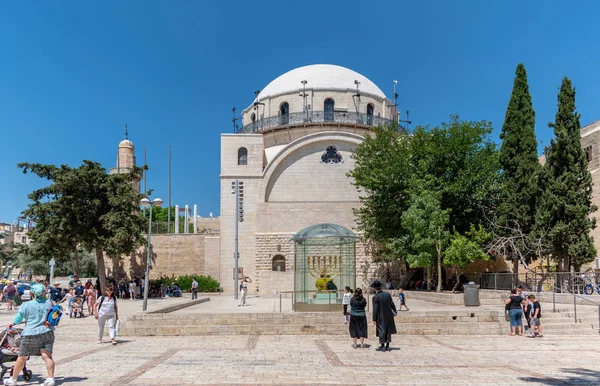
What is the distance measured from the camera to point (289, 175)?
29.8 meters

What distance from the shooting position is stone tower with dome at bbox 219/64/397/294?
2845 centimetres

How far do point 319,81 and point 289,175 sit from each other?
7474mm

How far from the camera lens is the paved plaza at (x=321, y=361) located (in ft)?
22.1

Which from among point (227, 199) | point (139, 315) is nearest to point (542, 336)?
point (139, 315)

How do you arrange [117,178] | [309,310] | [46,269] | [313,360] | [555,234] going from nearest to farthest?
[313,360], [309,310], [555,234], [117,178], [46,269]

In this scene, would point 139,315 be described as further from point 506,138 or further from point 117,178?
point 506,138

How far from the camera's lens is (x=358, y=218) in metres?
27.6

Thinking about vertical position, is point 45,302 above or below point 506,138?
below

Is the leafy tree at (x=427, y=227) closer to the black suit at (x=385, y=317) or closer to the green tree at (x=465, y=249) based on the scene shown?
the green tree at (x=465, y=249)

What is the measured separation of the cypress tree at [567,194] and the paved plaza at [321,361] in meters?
7.25

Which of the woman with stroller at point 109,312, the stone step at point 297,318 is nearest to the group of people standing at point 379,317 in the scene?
the stone step at point 297,318

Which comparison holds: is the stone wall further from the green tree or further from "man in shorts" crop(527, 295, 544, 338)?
"man in shorts" crop(527, 295, 544, 338)

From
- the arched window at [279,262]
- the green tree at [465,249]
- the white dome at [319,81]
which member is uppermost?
the white dome at [319,81]

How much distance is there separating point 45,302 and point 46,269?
1342 inches
